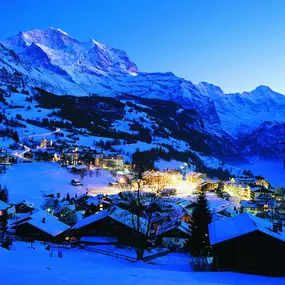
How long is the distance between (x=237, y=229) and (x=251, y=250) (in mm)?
1677

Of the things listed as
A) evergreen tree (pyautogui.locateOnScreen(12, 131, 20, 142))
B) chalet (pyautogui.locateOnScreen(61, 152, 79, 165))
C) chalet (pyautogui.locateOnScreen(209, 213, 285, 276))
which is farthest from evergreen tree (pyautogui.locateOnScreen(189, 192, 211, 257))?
evergreen tree (pyautogui.locateOnScreen(12, 131, 20, 142))

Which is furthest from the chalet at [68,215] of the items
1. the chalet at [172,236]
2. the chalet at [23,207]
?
the chalet at [172,236]

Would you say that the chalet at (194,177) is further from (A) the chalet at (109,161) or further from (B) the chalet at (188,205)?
(B) the chalet at (188,205)

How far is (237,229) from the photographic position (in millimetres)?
25141

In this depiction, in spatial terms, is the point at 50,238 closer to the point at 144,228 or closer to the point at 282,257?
the point at 144,228

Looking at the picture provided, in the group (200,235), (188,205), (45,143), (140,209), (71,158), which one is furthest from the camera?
(45,143)

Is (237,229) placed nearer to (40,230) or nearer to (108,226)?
(108,226)

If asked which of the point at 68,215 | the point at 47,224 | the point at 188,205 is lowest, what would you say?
the point at 47,224

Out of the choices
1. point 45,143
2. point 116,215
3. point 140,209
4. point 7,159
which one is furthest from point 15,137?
point 140,209

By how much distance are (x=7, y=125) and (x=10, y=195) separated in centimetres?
11475

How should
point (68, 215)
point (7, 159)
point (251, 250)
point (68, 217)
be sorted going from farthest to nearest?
point (7, 159) < point (68, 215) < point (68, 217) < point (251, 250)

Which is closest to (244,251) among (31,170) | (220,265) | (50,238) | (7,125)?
(220,265)

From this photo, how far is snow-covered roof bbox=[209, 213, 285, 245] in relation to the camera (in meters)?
23.9

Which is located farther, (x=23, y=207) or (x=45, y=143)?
(x=45, y=143)
